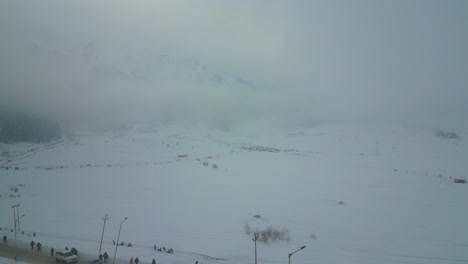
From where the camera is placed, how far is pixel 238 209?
6412cm

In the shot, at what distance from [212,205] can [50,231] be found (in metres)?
27.4

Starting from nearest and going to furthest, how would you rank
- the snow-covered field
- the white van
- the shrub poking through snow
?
the white van < the snow-covered field < the shrub poking through snow

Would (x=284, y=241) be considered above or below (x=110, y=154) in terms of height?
below

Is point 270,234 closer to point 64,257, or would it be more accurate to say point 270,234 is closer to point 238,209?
point 238,209

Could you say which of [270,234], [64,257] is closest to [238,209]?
[270,234]

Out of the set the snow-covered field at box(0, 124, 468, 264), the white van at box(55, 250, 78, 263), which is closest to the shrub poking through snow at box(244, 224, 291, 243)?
the snow-covered field at box(0, 124, 468, 264)

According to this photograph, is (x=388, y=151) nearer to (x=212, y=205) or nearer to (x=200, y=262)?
(x=212, y=205)

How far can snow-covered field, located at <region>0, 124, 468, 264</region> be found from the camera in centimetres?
4368

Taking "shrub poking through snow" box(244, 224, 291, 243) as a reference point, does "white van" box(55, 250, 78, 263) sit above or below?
below

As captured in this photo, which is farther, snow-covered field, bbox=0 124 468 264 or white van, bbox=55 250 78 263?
snow-covered field, bbox=0 124 468 264

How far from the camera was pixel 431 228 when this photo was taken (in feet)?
183

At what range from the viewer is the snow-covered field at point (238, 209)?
43.7 m

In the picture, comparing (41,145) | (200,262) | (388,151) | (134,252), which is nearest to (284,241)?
(200,262)

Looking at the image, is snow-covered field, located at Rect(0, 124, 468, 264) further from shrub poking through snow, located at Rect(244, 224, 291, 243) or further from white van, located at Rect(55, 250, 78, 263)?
white van, located at Rect(55, 250, 78, 263)
